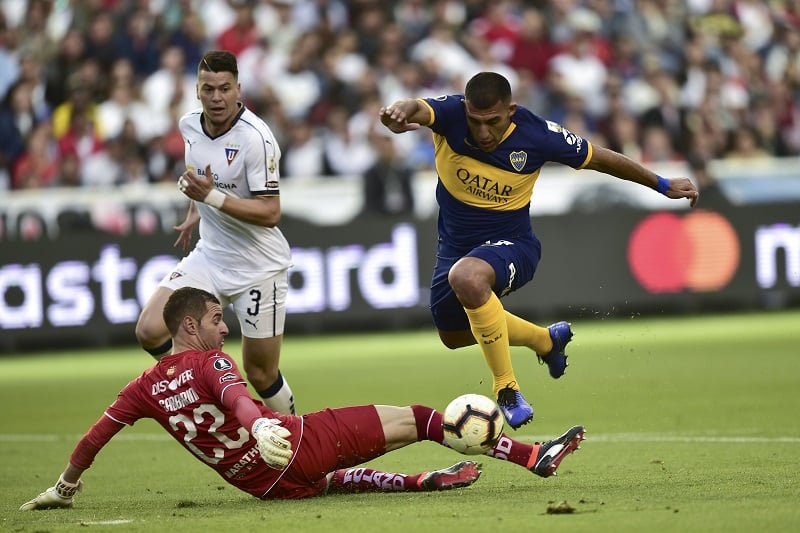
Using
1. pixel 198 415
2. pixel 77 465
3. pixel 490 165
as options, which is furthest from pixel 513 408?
pixel 77 465

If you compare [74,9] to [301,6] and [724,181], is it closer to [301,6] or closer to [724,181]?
[301,6]

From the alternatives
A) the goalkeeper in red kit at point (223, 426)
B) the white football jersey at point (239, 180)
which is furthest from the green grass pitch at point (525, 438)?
the white football jersey at point (239, 180)

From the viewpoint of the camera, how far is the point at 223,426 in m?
6.79

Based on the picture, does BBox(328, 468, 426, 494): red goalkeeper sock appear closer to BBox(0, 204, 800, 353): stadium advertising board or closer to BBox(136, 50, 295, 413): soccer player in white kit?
BBox(136, 50, 295, 413): soccer player in white kit

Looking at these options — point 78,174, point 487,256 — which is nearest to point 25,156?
point 78,174

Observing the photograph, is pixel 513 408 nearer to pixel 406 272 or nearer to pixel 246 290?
pixel 246 290

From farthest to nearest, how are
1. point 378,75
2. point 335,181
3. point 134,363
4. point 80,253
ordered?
1. point 378,75
2. point 335,181
3. point 80,253
4. point 134,363

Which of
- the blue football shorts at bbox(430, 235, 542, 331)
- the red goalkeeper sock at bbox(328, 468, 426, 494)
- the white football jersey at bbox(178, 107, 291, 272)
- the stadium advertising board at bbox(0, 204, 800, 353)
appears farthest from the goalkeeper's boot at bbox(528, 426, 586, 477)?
the stadium advertising board at bbox(0, 204, 800, 353)

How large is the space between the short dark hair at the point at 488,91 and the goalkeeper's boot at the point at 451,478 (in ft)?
6.69

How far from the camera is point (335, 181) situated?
18.7 m

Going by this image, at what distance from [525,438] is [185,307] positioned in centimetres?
361

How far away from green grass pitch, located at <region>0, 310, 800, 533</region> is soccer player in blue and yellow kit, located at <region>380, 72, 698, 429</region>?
849 mm

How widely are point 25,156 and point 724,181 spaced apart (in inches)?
378

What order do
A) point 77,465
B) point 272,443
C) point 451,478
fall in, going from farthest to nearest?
point 451,478, point 77,465, point 272,443
